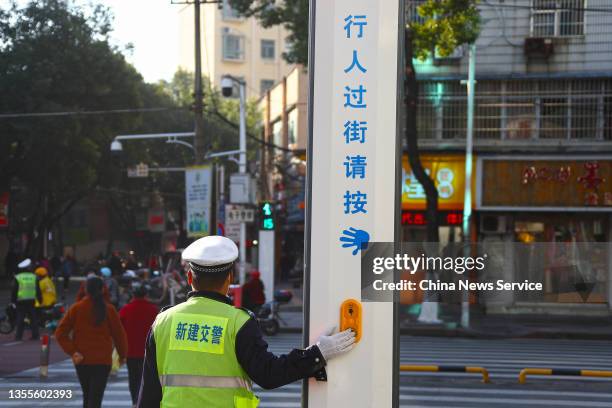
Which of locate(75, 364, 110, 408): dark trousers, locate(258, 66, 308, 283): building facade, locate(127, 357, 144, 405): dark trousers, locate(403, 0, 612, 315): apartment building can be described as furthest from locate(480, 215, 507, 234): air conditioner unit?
locate(75, 364, 110, 408): dark trousers

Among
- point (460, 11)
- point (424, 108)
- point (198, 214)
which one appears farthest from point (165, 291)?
point (460, 11)

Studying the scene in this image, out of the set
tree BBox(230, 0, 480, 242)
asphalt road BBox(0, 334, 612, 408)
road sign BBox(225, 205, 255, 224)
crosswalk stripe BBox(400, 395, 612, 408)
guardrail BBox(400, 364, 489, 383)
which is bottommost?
asphalt road BBox(0, 334, 612, 408)

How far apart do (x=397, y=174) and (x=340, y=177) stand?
0.80 ft

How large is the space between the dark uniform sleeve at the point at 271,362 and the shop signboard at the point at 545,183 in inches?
865

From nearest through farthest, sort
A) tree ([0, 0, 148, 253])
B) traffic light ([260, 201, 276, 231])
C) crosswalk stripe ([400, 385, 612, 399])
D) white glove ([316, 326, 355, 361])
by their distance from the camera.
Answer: white glove ([316, 326, 355, 361]), crosswalk stripe ([400, 385, 612, 399]), traffic light ([260, 201, 276, 231]), tree ([0, 0, 148, 253])

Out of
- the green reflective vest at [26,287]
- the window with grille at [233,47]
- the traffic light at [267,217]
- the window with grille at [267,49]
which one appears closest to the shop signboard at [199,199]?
the traffic light at [267,217]

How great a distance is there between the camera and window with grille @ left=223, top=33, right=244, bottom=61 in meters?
75.4

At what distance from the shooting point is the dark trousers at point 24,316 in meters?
18.5

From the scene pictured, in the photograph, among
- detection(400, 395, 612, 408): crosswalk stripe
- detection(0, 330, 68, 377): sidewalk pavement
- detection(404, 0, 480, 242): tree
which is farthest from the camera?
detection(404, 0, 480, 242): tree

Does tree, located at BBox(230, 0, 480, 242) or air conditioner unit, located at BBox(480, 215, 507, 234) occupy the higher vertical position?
tree, located at BBox(230, 0, 480, 242)

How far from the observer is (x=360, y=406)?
349cm

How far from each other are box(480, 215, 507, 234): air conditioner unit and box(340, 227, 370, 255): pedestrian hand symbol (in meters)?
22.3

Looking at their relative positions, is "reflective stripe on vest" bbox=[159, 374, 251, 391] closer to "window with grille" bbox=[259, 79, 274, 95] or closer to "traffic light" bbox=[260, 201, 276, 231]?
"traffic light" bbox=[260, 201, 276, 231]

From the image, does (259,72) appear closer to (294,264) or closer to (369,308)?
(294,264)
